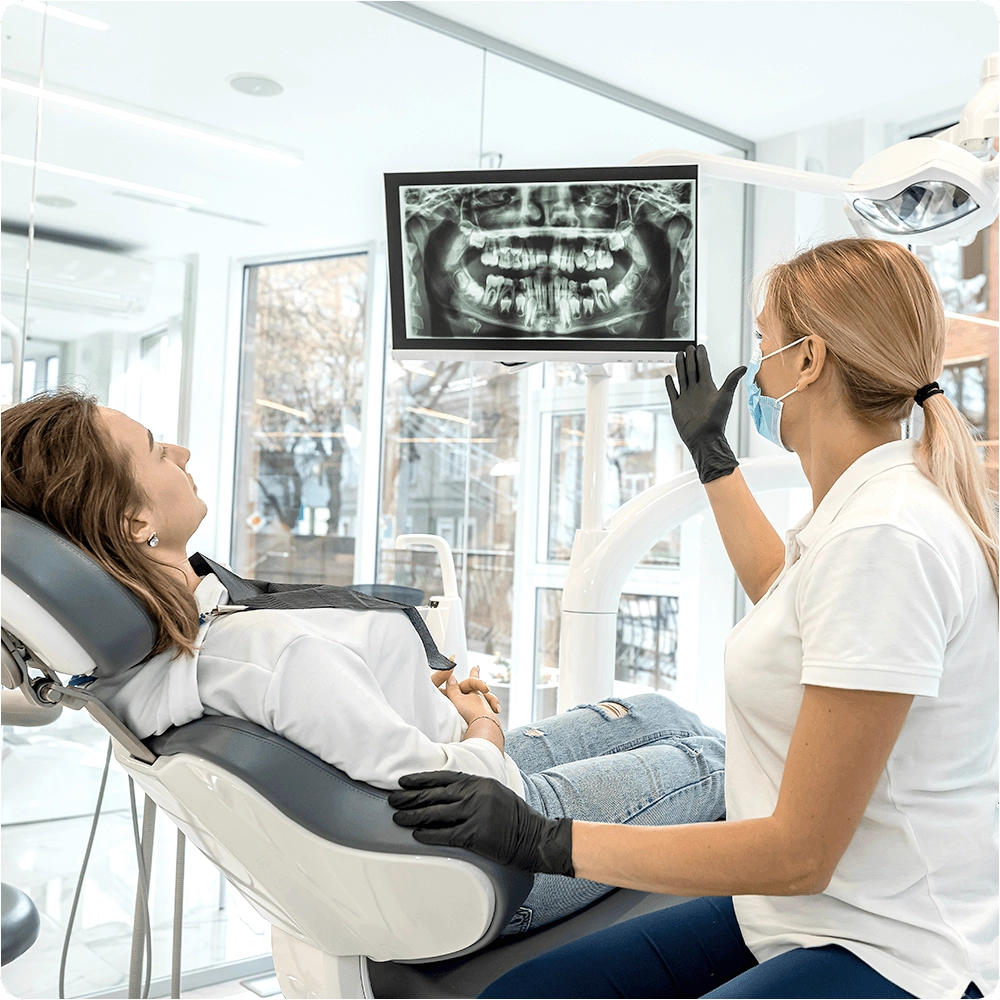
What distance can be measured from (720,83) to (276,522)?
2.16m

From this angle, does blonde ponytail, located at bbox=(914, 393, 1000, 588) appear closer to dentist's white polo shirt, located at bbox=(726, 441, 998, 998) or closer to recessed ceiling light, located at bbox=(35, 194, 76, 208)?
dentist's white polo shirt, located at bbox=(726, 441, 998, 998)

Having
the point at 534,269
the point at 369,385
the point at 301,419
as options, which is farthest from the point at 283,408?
the point at 534,269

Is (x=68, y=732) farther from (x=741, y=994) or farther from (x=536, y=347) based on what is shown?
(x=741, y=994)

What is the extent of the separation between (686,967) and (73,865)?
1.72m

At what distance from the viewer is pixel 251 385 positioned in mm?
2611

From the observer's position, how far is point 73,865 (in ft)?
7.55

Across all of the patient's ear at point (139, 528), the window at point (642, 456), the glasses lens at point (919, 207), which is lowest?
the patient's ear at point (139, 528)

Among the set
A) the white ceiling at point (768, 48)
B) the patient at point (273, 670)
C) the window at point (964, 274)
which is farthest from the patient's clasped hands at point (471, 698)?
the window at point (964, 274)

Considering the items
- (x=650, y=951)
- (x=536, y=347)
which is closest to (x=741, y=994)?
(x=650, y=951)

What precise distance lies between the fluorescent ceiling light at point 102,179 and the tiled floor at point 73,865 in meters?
1.29

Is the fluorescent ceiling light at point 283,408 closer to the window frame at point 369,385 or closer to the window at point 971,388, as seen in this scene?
the window frame at point 369,385

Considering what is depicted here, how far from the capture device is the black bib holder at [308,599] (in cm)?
119

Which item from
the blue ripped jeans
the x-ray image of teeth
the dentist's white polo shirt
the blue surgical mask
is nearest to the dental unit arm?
the x-ray image of teeth

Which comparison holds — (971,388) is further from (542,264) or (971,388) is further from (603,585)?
(542,264)
